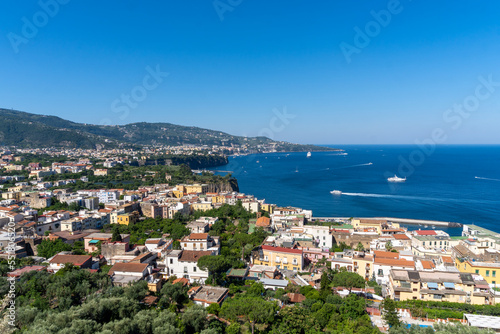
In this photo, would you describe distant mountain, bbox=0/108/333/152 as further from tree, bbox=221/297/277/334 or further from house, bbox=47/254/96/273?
tree, bbox=221/297/277/334

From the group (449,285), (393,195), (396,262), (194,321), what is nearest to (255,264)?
(396,262)

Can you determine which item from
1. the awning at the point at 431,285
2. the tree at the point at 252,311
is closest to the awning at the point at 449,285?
the awning at the point at 431,285

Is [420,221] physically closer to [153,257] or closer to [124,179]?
[153,257]

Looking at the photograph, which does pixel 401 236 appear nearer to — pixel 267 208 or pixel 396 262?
pixel 396 262

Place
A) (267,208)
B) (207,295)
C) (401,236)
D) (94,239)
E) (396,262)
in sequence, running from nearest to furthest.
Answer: (207,295) → (396,262) → (94,239) → (401,236) → (267,208)

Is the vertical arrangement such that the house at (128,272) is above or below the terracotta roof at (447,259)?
A: above

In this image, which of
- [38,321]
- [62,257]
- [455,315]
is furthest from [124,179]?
[455,315]

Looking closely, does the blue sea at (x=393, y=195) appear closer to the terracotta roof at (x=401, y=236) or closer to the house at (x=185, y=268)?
the terracotta roof at (x=401, y=236)
